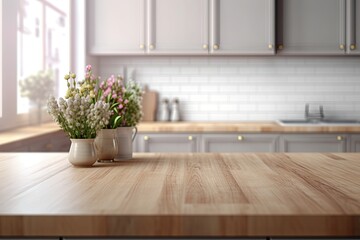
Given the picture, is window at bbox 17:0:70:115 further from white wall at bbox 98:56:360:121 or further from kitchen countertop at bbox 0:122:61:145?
white wall at bbox 98:56:360:121

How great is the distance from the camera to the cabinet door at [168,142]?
14.0 ft

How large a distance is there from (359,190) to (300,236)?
367 millimetres

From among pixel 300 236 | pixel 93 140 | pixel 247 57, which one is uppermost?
pixel 247 57

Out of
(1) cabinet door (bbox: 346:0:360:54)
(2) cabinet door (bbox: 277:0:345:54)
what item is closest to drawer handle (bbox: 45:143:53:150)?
(2) cabinet door (bbox: 277:0:345:54)

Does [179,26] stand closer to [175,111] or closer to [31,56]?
[175,111]

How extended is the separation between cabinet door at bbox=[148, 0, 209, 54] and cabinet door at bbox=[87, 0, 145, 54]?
113mm

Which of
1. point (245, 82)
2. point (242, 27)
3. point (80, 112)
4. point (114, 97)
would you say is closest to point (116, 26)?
point (242, 27)

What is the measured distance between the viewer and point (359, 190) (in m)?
1.49

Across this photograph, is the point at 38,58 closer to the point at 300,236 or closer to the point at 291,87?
the point at 291,87

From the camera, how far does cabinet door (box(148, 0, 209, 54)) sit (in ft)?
14.9

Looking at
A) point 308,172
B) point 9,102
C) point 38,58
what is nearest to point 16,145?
point 9,102

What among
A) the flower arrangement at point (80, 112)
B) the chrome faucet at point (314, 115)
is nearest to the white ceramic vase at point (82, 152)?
the flower arrangement at point (80, 112)

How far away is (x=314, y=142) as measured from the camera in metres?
4.21

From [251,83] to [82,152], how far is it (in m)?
3.24
